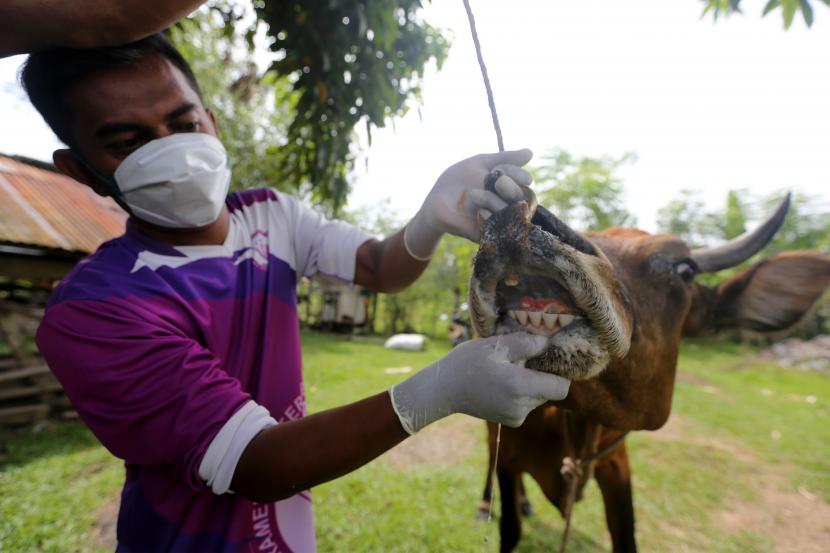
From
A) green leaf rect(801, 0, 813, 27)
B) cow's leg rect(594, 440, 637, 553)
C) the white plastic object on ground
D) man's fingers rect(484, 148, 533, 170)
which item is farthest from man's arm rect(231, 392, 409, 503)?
the white plastic object on ground

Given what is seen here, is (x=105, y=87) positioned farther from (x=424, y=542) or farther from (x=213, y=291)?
(x=424, y=542)

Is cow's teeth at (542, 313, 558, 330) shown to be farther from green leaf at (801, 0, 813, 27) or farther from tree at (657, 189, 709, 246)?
tree at (657, 189, 709, 246)

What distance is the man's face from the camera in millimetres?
1480

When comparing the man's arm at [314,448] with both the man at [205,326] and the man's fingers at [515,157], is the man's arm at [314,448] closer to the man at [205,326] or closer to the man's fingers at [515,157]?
the man at [205,326]

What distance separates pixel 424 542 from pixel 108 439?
3.42 m

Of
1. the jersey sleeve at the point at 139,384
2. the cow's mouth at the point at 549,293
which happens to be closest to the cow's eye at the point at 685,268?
the cow's mouth at the point at 549,293

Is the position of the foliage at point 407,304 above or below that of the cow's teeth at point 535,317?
below

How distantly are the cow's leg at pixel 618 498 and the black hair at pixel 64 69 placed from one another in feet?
10.6

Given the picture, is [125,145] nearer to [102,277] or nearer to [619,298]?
[102,277]

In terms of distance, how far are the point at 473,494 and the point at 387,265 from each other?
380 cm

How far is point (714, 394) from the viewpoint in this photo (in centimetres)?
1055

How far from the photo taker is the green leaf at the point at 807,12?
1.90m

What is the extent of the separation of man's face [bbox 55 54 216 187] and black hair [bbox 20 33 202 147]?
23 millimetres

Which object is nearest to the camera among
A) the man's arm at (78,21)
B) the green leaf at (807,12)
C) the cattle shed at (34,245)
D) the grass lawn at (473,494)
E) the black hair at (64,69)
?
the man's arm at (78,21)
